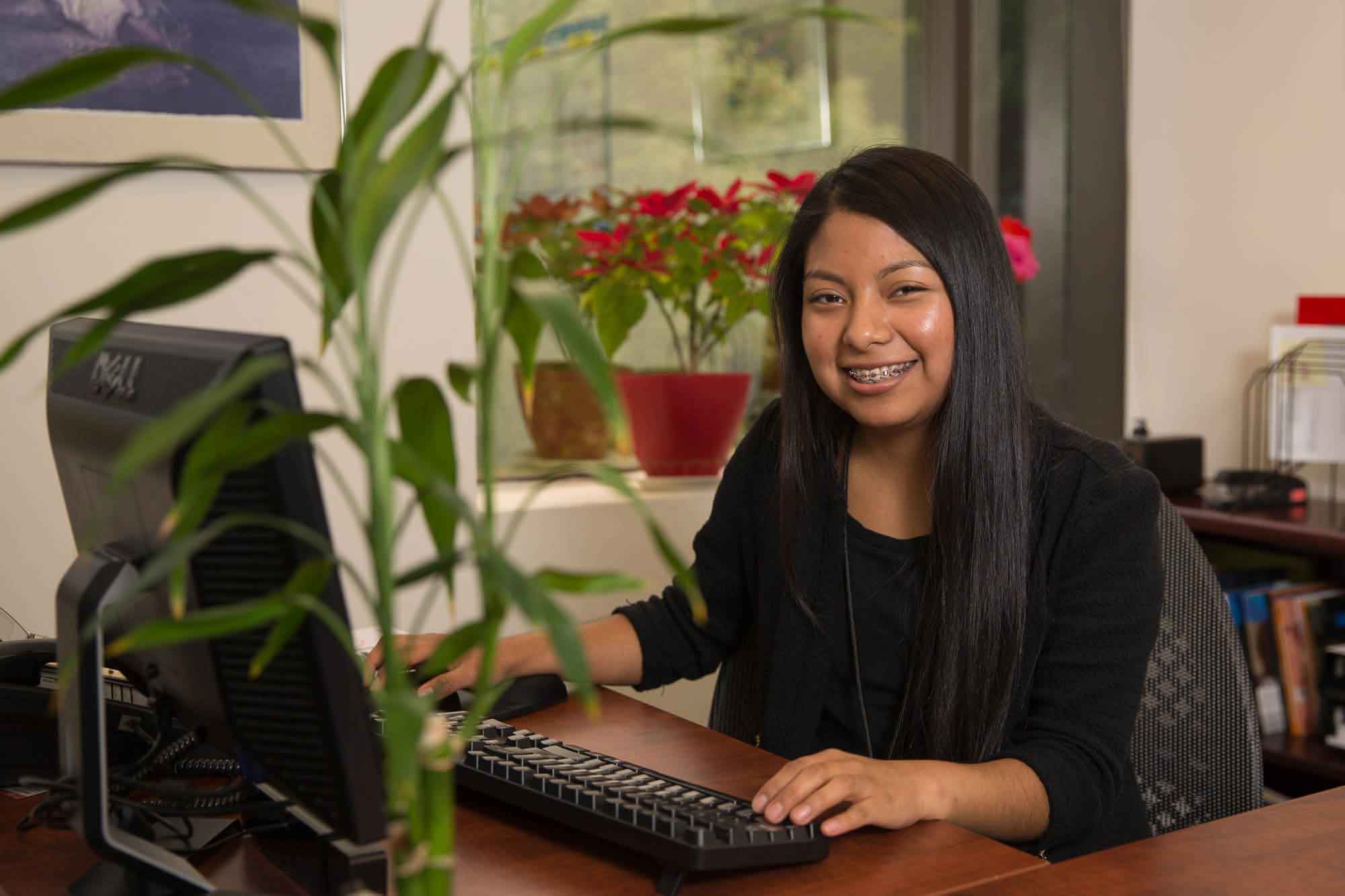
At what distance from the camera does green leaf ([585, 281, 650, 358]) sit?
7.55 ft

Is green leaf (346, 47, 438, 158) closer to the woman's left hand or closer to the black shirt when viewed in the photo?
the woman's left hand

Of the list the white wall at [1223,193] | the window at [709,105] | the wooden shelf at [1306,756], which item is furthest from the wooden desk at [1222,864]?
the white wall at [1223,193]

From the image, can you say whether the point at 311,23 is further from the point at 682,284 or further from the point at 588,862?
the point at 682,284

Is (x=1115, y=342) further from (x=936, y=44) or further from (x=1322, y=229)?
(x=936, y=44)

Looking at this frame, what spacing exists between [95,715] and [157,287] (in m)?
0.36

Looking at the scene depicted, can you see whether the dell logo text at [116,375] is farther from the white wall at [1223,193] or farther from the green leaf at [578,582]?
the white wall at [1223,193]

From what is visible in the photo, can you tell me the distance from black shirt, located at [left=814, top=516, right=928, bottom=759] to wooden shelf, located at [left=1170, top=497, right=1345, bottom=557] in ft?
3.04

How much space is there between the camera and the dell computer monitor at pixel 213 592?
0.81 metres

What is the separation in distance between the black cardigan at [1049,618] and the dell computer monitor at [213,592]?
2.14 ft

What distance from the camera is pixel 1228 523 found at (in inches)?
93.9

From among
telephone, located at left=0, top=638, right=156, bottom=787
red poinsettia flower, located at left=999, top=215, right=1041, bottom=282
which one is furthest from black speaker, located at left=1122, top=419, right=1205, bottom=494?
telephone, located at left=0, top=638, right=156, bottom=787

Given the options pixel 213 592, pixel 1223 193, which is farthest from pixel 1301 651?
pixel 213 592

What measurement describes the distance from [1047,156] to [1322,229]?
60 centimetres

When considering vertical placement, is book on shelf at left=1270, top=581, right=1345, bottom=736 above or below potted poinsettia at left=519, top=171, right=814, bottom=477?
below
